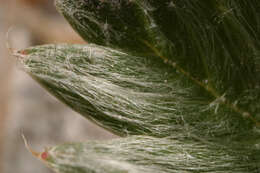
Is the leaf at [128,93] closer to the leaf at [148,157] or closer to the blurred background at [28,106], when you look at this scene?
the leaf at [148,157]

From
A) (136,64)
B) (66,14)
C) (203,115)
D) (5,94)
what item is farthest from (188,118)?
(5,94)

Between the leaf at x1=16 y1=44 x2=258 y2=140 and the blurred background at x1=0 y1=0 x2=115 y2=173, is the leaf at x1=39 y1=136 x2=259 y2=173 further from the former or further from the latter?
the blurred background at x1=0 y1=0 x2=115 y2=173

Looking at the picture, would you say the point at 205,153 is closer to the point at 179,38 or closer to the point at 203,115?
the point at 203,115

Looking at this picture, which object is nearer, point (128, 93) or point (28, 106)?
point (128, 93)

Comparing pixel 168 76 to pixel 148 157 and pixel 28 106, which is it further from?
pixel 28 106

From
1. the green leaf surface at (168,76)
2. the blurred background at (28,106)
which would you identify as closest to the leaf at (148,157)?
the green leaf surface at (168,76)

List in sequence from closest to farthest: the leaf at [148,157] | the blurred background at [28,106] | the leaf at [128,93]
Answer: the leaf at [148,157] → the leaf at [128,93] → the blurred background at [28,106]

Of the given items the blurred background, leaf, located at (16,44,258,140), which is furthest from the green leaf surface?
the blurred background

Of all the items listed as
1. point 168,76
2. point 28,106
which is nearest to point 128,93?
point 168,76
